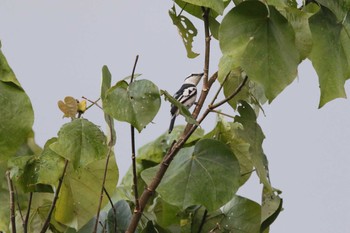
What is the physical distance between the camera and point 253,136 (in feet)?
3.06

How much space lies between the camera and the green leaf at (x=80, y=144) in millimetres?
868

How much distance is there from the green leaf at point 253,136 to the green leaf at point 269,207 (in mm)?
116

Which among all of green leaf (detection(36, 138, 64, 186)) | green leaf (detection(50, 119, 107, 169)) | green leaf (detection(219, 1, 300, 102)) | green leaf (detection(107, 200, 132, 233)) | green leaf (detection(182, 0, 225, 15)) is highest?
green leaf (detection(182, 0, 225, 15))

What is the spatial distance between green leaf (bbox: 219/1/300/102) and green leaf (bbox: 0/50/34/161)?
21cm

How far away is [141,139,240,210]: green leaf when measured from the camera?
90 centimetres

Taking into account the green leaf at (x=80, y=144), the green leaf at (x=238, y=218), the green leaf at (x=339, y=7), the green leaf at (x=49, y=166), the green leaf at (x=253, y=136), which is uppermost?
the green leaf at (x=339, y=7)

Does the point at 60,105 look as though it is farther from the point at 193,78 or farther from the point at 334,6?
the point at 334,6

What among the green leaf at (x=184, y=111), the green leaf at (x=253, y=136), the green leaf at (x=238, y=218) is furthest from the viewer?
the green leaf at (x=238, y=218)

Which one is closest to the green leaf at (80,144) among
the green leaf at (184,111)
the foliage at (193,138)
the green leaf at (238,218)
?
the foliage at (193,138)

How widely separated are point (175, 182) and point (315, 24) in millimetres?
234

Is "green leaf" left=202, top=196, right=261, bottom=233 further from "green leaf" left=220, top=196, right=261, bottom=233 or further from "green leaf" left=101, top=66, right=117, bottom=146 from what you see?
"green leaf" left=101, top=66, right=117, bottom=146

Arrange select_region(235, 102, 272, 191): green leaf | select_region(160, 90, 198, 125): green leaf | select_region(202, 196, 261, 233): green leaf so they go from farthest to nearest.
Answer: select_region(202, 196, 261, 233): green leaf < select_region(235, 102, 272, 191): green leaf < select_region(160, 90, 198, 125): green leaf

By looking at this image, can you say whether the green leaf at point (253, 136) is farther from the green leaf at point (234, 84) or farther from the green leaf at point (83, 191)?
the green leaf at point (83, 191)

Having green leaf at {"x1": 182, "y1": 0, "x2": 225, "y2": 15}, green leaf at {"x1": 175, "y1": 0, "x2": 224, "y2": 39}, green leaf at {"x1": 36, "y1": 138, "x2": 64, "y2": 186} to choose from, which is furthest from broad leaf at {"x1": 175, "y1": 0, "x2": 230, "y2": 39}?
green leaf at {"x1": 36, "y1": 138, "x2": 64, "y2": 186}
